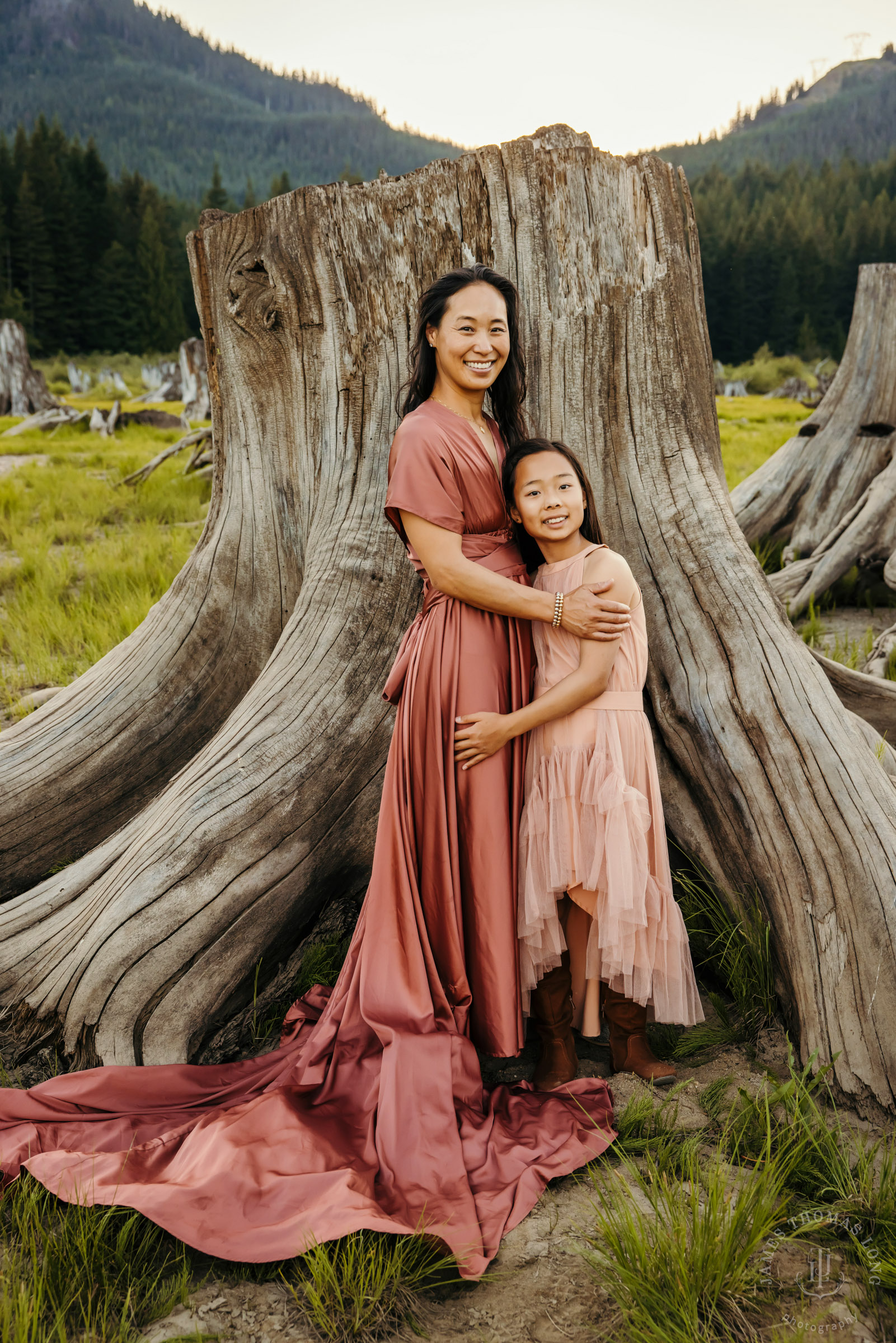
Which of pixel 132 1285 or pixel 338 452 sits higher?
pixel 338 452

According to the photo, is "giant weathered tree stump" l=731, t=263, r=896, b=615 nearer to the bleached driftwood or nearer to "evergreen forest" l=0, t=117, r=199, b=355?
the bleached driftwood

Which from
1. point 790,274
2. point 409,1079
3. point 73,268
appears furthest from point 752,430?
point 790,274

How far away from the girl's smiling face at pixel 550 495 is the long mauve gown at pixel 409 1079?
12 cm

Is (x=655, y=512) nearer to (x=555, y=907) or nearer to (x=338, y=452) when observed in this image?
(x=338, y=452)

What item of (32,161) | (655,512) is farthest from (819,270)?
(655,512)

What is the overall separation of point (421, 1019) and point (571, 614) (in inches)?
44.1

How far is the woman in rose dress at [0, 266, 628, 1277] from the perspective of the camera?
1.95m

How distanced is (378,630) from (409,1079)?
1.46 m

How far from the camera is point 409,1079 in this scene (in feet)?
7.23

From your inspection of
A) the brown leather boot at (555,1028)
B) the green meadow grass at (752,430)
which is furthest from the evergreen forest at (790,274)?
the brown leather boot at (555,1028)

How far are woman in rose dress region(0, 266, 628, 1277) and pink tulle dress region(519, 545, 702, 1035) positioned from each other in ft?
0.26

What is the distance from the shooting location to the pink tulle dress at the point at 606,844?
7.68 feet

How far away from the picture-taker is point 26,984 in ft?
8.80

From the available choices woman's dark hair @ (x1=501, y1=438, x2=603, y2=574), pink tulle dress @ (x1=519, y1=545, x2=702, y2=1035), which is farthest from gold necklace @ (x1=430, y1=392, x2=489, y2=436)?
pink tulle dress @ (x1=519, y1=545, x2=702, y2=1035)
